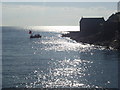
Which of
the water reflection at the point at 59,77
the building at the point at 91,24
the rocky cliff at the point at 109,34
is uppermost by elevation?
the building at the point at 91,24

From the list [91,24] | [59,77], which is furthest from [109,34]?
[59,77]

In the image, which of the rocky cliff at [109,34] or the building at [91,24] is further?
the building at [91,24]

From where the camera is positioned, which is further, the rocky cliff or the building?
the building

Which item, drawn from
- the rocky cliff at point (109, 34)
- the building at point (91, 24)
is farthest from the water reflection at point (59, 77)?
the building at point (91, 24)

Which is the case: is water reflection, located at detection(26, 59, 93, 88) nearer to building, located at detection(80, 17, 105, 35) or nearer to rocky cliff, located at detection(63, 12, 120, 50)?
rocky cliff, located at detection(63, 12, 120, 50)

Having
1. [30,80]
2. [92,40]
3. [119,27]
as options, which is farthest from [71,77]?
[92,40]

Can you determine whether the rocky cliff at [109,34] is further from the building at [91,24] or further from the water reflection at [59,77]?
the water reflection at [59,77]

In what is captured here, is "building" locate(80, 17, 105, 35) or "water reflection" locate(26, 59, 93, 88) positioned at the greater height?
"building" locate(80, 17, 105, 35)

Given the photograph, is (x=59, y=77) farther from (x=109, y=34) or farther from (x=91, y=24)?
(x=91, y=24)

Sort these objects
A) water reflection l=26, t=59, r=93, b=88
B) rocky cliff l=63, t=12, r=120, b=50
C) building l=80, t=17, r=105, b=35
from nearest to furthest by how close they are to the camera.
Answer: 1. water reflection l=26, t=59, r=93, b=88
2. rocky cliff l=63, t=12, r=120, b=50
3. building l=80, t=17, r=105, b=35

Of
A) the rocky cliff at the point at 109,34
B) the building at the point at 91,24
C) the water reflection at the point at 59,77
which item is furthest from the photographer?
the building at the point at 91,24

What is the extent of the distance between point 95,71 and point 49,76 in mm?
9406

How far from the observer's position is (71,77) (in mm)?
50375

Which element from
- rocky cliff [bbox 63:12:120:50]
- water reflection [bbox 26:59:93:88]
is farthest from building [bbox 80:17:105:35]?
water reflection [bbox 26:59:93:88]
